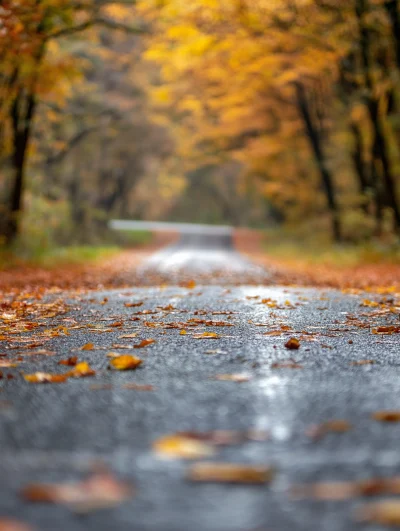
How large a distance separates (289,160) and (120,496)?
31.7 metres

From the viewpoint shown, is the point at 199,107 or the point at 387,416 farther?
the point at 199,107

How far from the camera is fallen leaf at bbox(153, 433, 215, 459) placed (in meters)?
3.46

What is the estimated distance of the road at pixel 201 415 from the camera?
284 cm

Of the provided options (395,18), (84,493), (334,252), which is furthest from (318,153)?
(84,493)

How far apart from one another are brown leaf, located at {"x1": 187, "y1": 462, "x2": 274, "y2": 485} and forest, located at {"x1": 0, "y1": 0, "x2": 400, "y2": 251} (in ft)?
40.0

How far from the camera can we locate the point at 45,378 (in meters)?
5.17

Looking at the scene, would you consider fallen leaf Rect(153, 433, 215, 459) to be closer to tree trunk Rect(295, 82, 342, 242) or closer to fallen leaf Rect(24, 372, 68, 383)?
fallen leaf Rect(24, 372, 68, 383)

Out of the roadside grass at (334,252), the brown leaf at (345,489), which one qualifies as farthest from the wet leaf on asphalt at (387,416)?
the roadside grass at (334,252)

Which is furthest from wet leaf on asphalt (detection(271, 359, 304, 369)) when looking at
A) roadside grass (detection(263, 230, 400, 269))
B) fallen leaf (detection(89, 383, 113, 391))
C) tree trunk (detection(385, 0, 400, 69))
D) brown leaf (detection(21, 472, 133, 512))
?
roadside grass (detection(263, 230, 400, 269))

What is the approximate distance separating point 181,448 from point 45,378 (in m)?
1.92

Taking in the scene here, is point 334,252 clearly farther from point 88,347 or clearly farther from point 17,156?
point 88,347

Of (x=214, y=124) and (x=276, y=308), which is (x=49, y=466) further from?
(x=214, y=124)

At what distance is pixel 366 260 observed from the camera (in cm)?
2155

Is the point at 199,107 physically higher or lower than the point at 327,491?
higher
